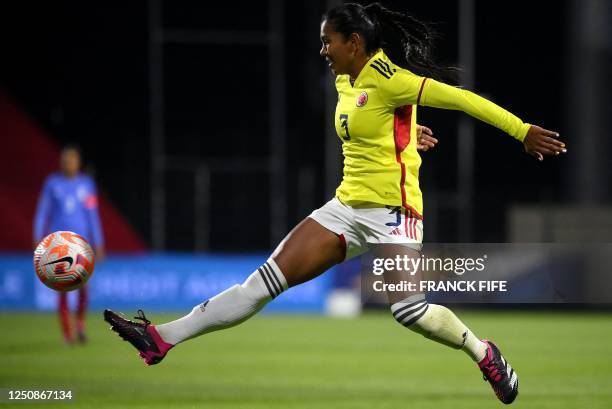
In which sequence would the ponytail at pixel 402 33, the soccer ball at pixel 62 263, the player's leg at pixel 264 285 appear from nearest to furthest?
the player's leg at pixel 264 285 < the ponytail at pixel 402 33 < the soccer ball at pixel 62 263

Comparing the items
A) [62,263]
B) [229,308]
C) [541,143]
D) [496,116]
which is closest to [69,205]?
[62,263]

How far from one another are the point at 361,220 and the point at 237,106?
11.9 meters

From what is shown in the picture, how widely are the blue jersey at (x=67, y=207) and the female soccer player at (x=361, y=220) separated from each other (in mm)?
5566

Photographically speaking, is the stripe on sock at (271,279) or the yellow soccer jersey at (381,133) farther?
the stripe on sock at (271,279)

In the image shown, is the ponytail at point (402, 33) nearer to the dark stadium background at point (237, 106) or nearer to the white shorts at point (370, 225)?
the white shorts at point (370, 225)

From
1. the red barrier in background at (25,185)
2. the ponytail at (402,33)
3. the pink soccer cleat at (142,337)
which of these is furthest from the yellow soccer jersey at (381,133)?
the red barrier in background at (25,185)

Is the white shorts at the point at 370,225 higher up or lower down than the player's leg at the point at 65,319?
higher up

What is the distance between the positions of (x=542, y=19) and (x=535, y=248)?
4432mm

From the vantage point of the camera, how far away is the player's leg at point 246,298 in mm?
6219

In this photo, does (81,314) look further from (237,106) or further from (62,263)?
(237,106)

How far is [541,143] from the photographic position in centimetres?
591

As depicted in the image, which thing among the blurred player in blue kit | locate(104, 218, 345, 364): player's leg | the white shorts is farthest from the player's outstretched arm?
the blurred player in blue kit

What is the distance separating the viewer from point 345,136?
632cm

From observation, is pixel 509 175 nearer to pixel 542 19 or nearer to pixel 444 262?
pixel 542 19
